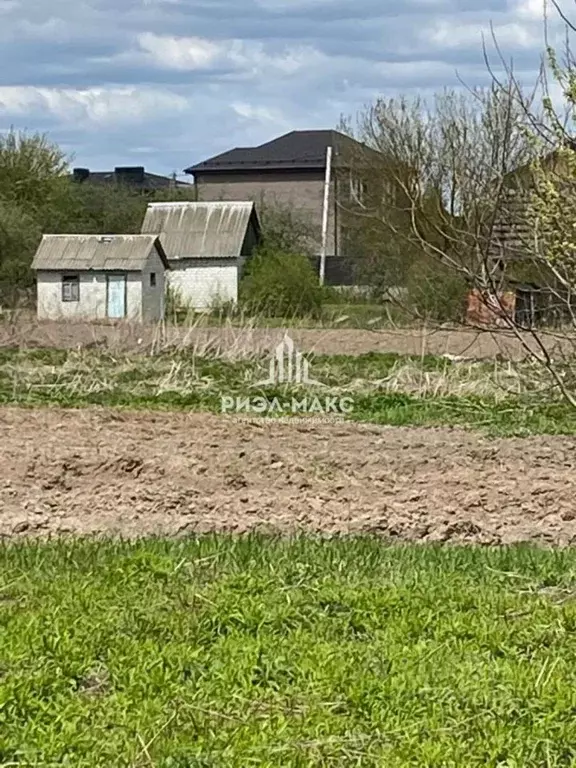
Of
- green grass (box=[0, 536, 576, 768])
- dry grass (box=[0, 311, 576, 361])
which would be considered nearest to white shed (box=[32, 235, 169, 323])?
dry grass (box=[0, 311, 576, 361])

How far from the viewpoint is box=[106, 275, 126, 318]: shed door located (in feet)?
120

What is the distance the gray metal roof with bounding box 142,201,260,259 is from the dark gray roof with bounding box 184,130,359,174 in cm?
1633

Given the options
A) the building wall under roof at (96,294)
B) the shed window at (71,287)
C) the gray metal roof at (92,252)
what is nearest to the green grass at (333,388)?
the building wall under roof at (96,294)

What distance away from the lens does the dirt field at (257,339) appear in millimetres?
20781

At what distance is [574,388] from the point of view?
49.5 feet

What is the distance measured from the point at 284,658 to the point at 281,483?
159 inches

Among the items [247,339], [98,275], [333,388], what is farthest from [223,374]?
[98,275]

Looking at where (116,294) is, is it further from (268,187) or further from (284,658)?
(284,658)

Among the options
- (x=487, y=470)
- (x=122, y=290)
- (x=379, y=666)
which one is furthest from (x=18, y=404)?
(x=122, y=290)

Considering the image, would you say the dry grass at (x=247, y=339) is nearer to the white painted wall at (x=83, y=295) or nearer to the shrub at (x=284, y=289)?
the shrub at (x=284, y=289)

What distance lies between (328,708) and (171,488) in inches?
167

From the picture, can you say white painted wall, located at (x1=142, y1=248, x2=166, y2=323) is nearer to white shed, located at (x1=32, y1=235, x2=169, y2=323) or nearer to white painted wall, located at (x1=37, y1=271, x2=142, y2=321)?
white shed, located at (x1=32, y1=235, x2=169, y2=323)

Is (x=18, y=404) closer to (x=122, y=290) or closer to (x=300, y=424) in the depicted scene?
(x=300, y=424)

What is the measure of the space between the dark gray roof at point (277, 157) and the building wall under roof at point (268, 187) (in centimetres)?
43
